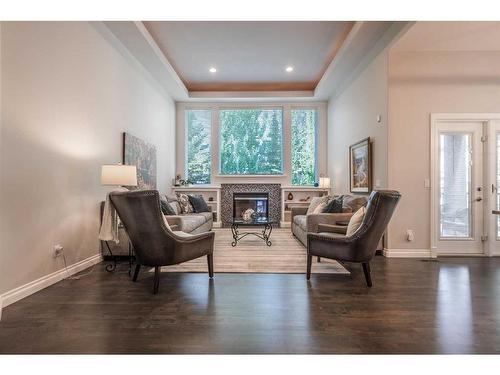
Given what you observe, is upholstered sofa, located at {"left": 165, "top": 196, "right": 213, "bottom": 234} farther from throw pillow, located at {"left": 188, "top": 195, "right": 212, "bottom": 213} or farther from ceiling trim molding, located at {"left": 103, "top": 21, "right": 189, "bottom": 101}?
ceiling trim molding, located at {"left": 103, "top": 21, "right": 189, "bottom": 101}

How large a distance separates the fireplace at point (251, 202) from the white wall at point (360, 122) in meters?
1.90

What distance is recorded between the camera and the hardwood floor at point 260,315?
1773 millimetres

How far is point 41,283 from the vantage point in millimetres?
2742

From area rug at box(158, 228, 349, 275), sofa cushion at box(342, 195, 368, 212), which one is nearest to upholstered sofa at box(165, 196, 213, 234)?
area rug at box(158, 228, 349, 275)

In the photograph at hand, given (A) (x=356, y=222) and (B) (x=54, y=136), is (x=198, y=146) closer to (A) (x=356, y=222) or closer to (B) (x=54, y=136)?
(B) (x=54, y=136)

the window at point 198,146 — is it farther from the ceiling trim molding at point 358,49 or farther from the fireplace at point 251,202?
the ceiling trim molding at point 358,49

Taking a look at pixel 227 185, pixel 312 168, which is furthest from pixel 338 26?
pixel 227 185

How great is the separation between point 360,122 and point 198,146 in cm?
439

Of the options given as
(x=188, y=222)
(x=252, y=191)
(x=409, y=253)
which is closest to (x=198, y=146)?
(x=252, y=191)

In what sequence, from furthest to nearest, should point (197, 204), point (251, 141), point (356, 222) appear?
point (251, 141), point (197, 204), point (356, 222)

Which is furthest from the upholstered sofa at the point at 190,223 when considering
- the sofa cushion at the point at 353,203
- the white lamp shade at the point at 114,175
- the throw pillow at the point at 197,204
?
the sofa cushion at the point at 353,203
